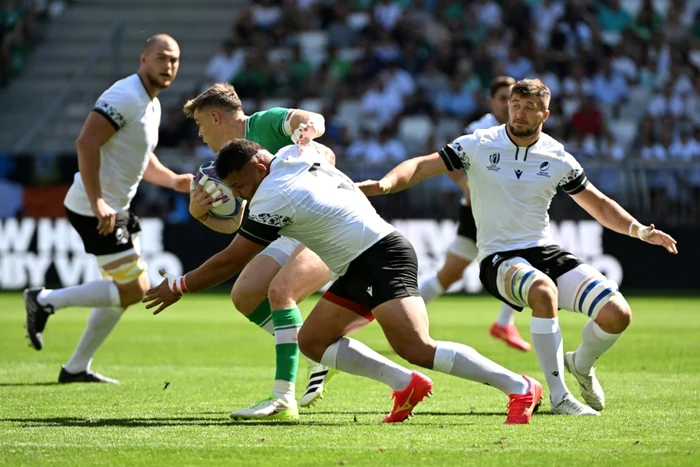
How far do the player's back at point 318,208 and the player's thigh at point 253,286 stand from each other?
34.5 inches

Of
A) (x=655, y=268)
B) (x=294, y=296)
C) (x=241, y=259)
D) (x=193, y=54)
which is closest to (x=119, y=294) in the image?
(x=294, y=296)

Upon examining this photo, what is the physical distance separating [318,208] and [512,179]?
1.70 metres

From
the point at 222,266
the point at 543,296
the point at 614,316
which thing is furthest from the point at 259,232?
the point at 614,316

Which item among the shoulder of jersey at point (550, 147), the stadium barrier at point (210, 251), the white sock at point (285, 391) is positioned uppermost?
the shoulder of jersey at point (550, 147)

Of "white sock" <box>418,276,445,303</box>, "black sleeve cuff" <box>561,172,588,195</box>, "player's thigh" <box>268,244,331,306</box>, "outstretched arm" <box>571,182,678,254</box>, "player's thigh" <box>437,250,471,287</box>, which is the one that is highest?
"black sleeve cuff" <box>561,172,588,195</box>

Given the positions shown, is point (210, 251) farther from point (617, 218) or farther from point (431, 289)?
point (617, 218)

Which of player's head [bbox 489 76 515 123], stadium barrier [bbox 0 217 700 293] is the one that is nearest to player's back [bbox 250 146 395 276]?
player's head [bbox 489 76 515 123]

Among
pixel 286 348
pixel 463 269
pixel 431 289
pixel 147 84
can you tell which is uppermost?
pixel 147 84

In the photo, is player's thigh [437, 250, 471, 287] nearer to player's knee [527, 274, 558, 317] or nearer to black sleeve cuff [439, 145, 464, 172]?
black sleeve cuff [439, 145, 464, 172]

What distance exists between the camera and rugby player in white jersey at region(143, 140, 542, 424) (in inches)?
273

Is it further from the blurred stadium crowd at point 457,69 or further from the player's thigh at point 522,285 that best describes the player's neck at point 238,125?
the blurred stadium crowd at point 457,69

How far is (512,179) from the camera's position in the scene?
26.5ft

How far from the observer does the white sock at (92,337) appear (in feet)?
31.6

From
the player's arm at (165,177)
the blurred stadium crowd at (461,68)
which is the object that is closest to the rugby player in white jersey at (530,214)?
the player's arm at (165,177)
